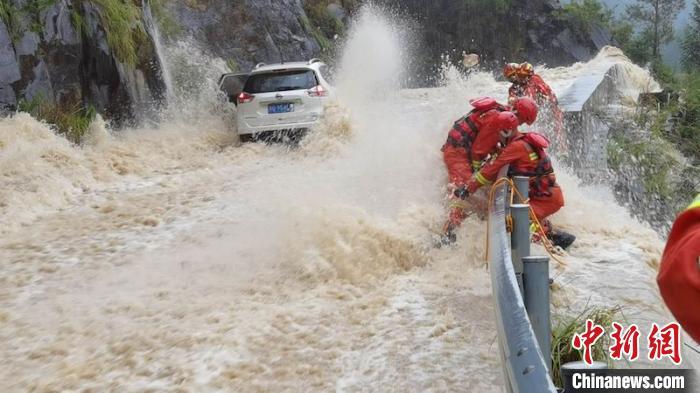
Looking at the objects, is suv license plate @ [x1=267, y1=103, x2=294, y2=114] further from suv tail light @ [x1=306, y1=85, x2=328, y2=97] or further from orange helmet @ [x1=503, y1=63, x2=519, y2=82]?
orange helmet @ [x1=503, y1=63, x2=519, y2=82]

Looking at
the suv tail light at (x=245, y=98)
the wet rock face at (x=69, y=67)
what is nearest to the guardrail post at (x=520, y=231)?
the suv tail light at (x=245, y=98)

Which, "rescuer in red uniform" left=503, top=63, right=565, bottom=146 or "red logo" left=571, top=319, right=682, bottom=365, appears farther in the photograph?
"rescuer in red uniform" left=503, top=63, right=565, bottom=146

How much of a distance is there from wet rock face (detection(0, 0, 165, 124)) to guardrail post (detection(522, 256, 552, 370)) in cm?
939

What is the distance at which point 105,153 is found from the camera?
383 inches

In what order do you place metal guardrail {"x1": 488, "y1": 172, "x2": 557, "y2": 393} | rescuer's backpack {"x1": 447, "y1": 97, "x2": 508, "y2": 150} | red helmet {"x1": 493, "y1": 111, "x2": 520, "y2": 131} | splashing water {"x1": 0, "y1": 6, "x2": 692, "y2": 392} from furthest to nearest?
1. rescuer's backpack {"x1": 447, "y1": 97, "x2": 508, "y2": 150}
2. red helmet {"x1": 493, "y1": 111, "x2": 520, "y2": 131}
3. splashing water {"x1": 0, "y1": 6, "x2": 692, "y2": 392}
4. metal guardrail {"x1": 488, "y1": 172, "x2": 557, "y2": 393}

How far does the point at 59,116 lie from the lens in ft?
32.8

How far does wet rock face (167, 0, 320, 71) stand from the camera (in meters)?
19.9

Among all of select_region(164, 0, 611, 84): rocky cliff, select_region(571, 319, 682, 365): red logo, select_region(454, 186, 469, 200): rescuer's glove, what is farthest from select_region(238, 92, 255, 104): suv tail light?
select_region(164, 0, 611, 84): rocky cliff

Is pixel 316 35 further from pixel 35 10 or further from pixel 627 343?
pixel 627 343

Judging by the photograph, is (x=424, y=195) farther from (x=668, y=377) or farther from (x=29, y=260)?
(x=668, y=377)

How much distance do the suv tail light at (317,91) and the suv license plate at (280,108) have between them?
14.7 inches

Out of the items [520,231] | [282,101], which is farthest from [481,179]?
[282,101]

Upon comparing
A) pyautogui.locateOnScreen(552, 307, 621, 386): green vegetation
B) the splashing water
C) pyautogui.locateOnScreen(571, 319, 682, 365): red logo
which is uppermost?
pyautogui.locateOnScreen(571, 319, 682, 365): red logo

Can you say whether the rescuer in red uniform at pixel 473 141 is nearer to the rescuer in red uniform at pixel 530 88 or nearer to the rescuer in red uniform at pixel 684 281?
the rescuer in red uniform at pixel 530 88
